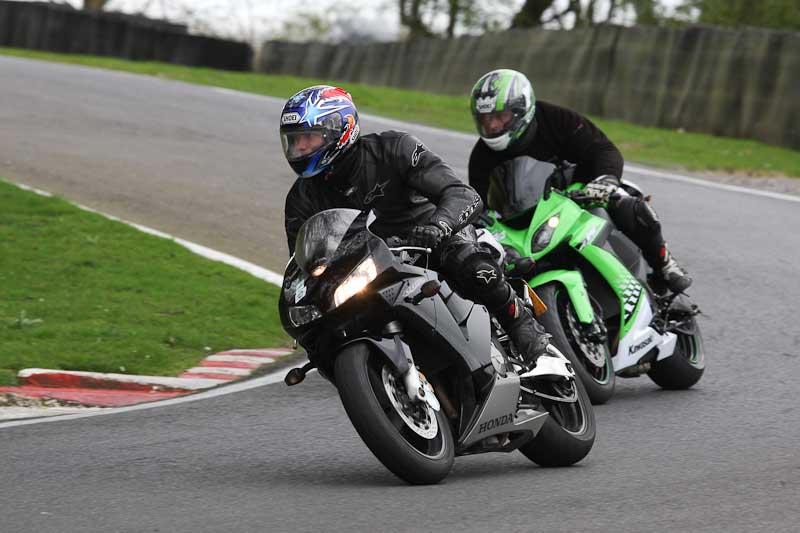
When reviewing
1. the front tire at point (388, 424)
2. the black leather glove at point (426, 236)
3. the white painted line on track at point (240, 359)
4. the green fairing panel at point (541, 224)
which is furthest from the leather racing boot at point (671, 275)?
the front tire at point (388, 424)

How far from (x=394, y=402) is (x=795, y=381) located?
370cm

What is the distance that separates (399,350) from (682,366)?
320 cm

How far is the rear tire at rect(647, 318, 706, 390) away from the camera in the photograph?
25.4ft

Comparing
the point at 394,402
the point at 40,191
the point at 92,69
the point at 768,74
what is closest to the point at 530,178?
the point at 394,402

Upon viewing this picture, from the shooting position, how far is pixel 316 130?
5520mm

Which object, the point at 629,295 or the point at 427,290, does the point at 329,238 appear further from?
the point at 629,295

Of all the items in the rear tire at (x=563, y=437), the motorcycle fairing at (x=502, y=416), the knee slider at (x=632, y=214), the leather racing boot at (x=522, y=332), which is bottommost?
the rear tire at (x=563, y=437)

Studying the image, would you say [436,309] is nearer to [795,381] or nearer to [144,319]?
[795,381]

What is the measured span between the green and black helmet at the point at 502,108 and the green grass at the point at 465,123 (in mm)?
10769

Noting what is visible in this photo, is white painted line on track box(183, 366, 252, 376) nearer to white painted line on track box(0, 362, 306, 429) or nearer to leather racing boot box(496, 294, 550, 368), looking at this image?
white painted line on track box(0, 362, 306, 429)

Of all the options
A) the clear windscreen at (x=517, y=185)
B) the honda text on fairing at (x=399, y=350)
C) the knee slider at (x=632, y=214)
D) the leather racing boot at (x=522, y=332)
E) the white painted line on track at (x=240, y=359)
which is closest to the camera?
the honda text on fairing at (x=399, y=350)

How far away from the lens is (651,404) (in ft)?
24.3

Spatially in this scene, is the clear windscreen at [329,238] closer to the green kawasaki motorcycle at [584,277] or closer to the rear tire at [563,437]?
the rear tire at [563,437]

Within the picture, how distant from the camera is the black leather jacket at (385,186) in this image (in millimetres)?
5684
